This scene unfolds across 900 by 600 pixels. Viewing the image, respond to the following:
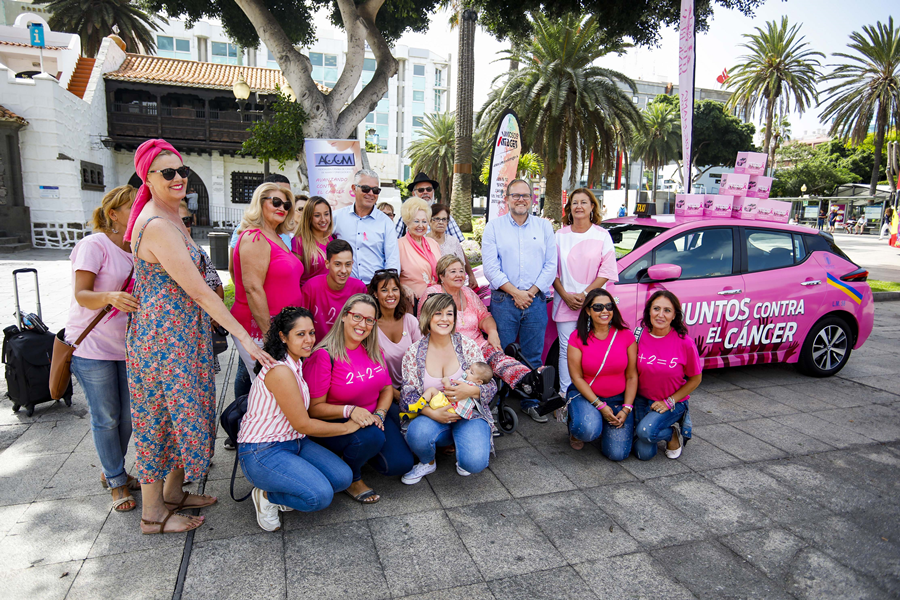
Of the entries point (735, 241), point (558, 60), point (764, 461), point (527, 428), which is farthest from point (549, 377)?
point (558, 60)

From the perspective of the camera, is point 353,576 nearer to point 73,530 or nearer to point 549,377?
point 73,530

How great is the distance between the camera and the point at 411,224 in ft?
15.9

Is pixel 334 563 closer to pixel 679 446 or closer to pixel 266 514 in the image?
pixel 266 514

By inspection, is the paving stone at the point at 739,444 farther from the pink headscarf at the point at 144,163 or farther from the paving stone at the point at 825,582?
the pink headscarf at the point at 144,163

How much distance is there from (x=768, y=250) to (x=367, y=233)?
161 inches

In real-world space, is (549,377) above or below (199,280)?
below

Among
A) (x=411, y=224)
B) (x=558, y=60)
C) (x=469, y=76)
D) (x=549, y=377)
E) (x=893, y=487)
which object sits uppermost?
(x=558, y=60)

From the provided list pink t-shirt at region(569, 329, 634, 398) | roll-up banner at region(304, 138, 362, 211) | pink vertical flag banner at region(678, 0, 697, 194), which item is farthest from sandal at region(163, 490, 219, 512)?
pink vertical flag banner at region(678, 0, 697, 194)

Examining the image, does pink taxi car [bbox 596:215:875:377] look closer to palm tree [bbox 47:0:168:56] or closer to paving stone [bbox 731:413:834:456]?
paving stone [bbox 731:413:834:456]

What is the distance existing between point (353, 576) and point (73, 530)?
165 cm

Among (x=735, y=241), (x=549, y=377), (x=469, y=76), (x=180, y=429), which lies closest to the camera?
(x=180, y=429)

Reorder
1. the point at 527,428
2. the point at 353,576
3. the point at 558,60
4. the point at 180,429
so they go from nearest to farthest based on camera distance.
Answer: the point at 353,576 → the point at 180,429 → the point at 527,428 → the point at 558,60

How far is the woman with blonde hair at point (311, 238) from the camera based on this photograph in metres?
4.20

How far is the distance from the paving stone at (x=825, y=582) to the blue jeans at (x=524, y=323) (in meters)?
2.25
